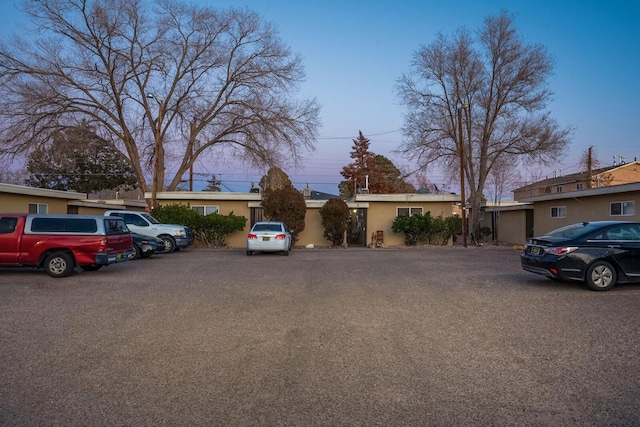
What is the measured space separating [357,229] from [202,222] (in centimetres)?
1039

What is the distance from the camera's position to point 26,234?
527 inches

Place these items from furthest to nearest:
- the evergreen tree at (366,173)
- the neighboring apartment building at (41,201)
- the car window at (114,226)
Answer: the evergreen tree at (366,173) → the neighboring apartment building at (41,201) → the car window at (114,226)

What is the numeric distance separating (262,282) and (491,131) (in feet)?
95.5

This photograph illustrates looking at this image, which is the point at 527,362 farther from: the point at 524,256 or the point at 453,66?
A: the point at 453,66

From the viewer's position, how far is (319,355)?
20.8 feet

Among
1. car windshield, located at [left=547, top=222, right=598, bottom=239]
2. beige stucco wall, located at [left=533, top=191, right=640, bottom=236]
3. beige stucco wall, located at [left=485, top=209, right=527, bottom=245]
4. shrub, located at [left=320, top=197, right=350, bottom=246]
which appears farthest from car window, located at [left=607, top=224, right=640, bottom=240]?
beige stucco wall, located at [left=485, top=209, right=527, bottom=245]

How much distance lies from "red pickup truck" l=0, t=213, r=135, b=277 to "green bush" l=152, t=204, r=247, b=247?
46.8 ft

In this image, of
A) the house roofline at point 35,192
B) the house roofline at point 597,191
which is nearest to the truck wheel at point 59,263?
the house roofline at point 35,192

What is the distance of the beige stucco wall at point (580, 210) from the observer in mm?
23656

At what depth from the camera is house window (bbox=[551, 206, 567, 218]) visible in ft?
95.1

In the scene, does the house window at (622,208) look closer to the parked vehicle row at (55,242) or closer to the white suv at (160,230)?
the white suv at (160,230)

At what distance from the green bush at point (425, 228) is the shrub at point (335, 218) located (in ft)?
10.8

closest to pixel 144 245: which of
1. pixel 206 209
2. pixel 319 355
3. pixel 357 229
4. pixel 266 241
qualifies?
pixel 266 241

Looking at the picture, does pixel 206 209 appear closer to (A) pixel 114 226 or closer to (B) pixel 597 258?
(A) pixel 114 226
